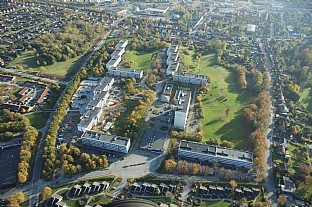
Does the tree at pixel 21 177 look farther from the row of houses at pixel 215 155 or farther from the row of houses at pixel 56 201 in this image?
the row of houses at pixel 215 155

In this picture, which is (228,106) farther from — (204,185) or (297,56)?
(297,56)

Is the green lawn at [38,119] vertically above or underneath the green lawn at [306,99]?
underneath

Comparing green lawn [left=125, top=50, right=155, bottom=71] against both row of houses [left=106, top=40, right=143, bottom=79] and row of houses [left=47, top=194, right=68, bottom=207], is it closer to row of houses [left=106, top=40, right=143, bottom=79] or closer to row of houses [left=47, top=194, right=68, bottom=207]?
row of houses [left=106, top=40, right=143, bottom=79]

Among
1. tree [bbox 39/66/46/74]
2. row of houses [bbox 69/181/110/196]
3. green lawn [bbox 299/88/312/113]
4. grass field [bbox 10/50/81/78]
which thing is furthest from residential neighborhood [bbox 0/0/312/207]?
grass field [bbox 10/50/81/78]

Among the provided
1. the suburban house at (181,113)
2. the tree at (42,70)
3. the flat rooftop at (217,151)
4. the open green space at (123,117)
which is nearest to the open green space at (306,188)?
the flat rooftop at (217,151)

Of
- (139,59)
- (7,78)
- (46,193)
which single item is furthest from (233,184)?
(7,78)
